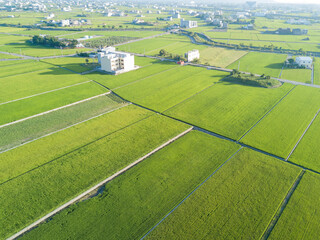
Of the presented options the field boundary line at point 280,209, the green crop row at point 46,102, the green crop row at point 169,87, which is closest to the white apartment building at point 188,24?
the green crop row at point 169,87

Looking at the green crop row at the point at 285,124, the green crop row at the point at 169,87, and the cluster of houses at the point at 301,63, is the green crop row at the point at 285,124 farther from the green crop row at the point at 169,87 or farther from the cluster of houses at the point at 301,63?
the cluster of houses at the point at 301,63

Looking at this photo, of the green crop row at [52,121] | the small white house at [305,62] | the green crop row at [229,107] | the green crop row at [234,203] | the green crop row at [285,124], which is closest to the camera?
the green crop row at [234,203]

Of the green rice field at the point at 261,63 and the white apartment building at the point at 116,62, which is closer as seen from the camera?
the white apartment building at the point at 116,62

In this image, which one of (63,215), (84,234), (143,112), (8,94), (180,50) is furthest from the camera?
(180,50)

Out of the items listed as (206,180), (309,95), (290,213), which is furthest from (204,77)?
(290,213)

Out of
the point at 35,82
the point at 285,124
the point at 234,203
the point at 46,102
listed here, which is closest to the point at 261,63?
the point at 285,124

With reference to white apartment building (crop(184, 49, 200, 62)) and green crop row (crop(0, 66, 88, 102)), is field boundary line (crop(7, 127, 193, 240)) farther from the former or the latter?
white apartment building (crop(184, 49, 200, 62))

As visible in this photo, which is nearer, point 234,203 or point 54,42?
point 234,203

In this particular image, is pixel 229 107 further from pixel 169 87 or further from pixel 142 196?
pixel 142 196

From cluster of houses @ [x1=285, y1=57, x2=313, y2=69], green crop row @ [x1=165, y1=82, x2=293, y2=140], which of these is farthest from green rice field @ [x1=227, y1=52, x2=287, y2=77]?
green crop row @ [x1=165, y1=82, x2=293, y2=140]

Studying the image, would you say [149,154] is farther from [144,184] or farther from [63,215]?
[63,215]

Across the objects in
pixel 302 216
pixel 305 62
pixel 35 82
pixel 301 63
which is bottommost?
pixel 302 216
